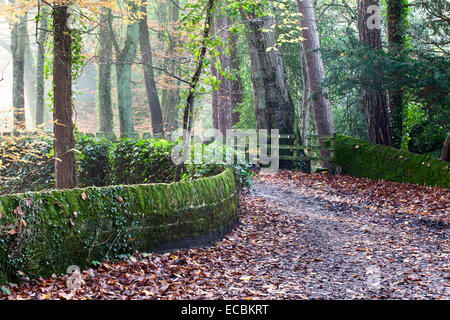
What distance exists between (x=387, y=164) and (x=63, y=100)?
8.65 metres

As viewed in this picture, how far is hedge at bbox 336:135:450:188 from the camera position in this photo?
11.5 metres

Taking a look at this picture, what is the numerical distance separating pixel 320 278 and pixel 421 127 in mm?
11177

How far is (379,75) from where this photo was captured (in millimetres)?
13195

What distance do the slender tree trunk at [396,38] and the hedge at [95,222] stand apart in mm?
9288

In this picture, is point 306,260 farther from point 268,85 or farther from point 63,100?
point 268,85

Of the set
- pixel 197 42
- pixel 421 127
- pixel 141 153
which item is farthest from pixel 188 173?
pixel 421 127

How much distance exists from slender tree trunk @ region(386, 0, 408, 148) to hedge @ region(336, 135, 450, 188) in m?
1.88

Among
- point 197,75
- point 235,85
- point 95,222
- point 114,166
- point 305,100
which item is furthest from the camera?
point 235,85

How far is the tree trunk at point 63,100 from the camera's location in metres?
8.83

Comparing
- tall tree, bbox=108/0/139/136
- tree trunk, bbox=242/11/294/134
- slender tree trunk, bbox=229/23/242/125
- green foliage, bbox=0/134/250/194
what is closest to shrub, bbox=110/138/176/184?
green foliage, bbox=0/134/250/194

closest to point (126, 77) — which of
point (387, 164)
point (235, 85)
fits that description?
point (235, 85)

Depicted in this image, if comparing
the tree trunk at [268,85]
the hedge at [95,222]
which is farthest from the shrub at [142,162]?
the tree trunk at [268,85]

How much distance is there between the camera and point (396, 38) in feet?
48.1

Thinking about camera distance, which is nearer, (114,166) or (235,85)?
(114,166)
